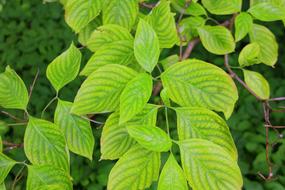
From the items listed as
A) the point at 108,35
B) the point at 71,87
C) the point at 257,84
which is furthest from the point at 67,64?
the point at 71,87

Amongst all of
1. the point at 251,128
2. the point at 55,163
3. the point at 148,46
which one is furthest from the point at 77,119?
the point at 251,128

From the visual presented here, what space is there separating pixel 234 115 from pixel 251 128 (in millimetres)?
99

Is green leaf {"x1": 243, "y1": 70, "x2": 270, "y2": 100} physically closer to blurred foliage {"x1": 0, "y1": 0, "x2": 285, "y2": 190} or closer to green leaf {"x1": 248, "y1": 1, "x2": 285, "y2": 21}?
green leaf {"x1": 248, "y1": 1, "x2": 285, "y2": 21}

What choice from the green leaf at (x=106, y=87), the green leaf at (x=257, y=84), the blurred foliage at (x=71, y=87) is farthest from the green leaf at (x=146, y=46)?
the blurred foliage at (x=71, y=87)

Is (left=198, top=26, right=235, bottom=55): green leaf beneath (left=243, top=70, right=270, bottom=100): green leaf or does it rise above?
above

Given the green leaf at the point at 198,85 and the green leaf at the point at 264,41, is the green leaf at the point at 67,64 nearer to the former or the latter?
the green leaf at the point at 198,85

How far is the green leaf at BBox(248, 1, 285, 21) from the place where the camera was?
75 centimetres

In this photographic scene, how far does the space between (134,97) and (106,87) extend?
0.18 ft

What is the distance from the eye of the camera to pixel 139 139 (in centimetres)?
52

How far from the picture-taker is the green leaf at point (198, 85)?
0.57 m

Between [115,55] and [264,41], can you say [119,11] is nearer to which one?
[115,55]

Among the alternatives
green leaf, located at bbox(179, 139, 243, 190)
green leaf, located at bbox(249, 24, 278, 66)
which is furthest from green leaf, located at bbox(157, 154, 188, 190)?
green leaf, located at bbox(249, 24, 278, 66)

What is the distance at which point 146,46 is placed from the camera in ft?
1.96

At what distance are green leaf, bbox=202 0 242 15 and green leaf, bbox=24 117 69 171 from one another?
1.29ft
